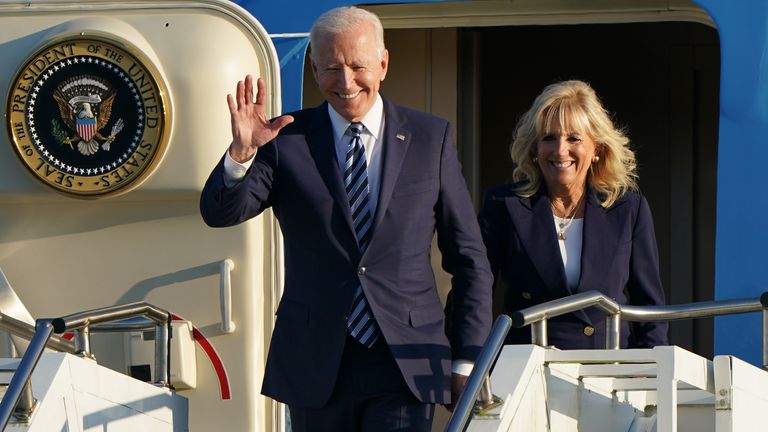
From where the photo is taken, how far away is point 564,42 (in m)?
9.17

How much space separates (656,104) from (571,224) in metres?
4.60

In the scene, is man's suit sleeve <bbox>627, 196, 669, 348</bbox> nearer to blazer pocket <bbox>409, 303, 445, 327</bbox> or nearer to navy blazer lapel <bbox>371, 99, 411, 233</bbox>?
blazer pocket <bbox>409, 303, 445, 327</bbox>

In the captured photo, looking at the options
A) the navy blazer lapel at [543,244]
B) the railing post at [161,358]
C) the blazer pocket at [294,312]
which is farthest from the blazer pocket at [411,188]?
the railing post at [161,358]

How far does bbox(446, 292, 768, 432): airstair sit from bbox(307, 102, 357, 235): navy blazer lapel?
1.82 feet

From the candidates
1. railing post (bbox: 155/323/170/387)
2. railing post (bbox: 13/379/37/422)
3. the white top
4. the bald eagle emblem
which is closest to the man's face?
the white top

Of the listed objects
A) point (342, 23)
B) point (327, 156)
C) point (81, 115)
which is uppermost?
point (342, 23)

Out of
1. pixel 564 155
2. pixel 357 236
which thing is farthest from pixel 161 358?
pixel 564 155

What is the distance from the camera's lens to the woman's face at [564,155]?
15.0 feet

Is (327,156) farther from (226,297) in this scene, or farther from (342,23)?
(226,297)

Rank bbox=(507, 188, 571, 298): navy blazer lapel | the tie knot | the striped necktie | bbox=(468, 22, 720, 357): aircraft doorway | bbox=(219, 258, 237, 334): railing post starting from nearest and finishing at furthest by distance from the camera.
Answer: the striped necktie
the tie knot
bbox=(507, 188, 571, 298): navy blazer lapel
bbox=(219, 258, 237, 334): railing post
bbox=(468, 22, 720, 357): aircraft doorway

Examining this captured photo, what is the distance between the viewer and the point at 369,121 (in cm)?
395

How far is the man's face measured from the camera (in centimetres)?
376

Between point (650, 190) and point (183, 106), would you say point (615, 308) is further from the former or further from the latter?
point (650, 190)

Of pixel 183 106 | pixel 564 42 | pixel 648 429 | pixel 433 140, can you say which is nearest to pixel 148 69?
pixel 183 106
